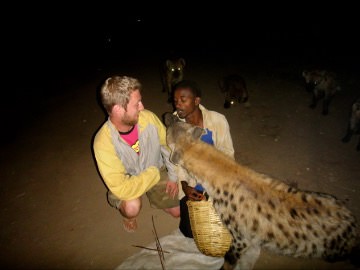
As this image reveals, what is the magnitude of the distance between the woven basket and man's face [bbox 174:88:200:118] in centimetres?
79

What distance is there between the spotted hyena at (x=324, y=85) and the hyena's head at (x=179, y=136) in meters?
3.23

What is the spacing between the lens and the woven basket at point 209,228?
229 cm

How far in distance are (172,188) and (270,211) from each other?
111cm

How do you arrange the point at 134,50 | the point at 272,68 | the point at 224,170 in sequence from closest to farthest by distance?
1. the point at 224,170
2. the point at 272,68
3. the point at 134,50

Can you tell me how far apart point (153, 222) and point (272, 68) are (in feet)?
16.6

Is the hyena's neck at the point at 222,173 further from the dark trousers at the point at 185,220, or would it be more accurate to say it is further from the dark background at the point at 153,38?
the dark background at the point at 153,38

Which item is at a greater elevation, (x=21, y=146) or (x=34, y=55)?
(x=34, y=55)

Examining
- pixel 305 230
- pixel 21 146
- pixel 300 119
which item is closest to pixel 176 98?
pixel 305 230

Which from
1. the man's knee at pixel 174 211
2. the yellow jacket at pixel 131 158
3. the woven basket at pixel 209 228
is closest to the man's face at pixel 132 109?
the yellow jacket at pixel 131 158

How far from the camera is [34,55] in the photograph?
33.4 feet

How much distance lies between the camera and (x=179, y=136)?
221cm

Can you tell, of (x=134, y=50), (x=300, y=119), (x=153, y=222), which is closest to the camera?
(x=153, y=222)

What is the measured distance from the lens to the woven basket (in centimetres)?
229

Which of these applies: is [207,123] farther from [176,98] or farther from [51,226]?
[51,226]
